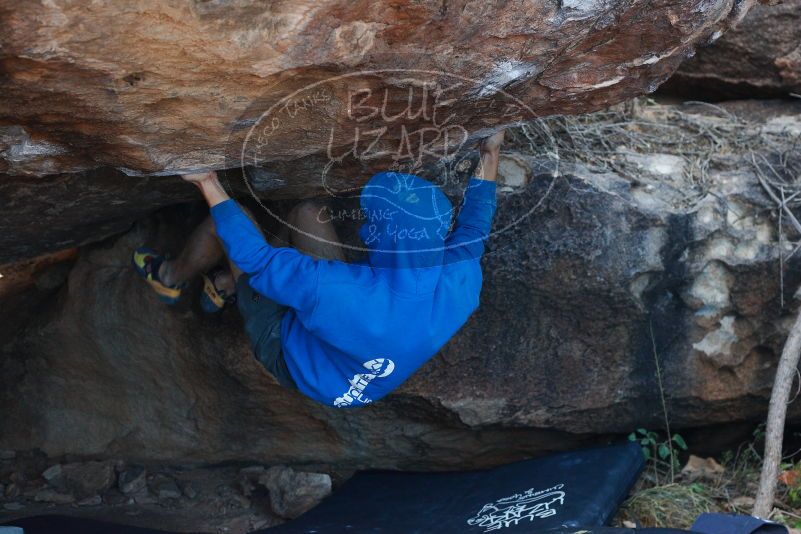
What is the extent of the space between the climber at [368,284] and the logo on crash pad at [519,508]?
646 millimetres

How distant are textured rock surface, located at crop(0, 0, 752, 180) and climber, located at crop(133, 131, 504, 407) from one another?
0.88 ft

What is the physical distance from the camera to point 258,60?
224 cm

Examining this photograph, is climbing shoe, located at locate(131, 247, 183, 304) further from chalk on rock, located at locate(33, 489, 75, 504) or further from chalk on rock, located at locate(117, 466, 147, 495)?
chalk on rock, located at locate(33, 489, 75, 504)

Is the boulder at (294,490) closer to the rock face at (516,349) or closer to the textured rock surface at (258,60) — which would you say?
the rock face at (516,349)

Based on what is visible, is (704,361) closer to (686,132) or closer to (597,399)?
(597,399)

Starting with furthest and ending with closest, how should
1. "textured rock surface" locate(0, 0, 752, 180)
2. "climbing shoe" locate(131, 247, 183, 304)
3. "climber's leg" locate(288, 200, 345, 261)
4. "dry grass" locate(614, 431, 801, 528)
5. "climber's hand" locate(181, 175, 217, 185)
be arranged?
"dry grass" locate(614, 431, 801, 528) < "climbing shoe" locate(131, 247, 183, 304) < "climber's leg" locate(288, 200, 345, 261) < "climber's hand" locate(181, 175, 217, 185) < "textured rock surface" locate(0, 0, 752, 180)

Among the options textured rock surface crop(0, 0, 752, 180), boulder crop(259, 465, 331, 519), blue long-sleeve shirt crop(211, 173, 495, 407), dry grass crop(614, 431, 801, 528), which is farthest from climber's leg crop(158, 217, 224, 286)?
dry grass crop(614, 431, 801, 528)

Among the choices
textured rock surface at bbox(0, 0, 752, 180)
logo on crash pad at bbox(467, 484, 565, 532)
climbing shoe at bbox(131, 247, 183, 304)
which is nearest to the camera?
textured rock surface at bbox(0, 0, 752, 180)

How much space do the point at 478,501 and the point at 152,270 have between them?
149 centimetres

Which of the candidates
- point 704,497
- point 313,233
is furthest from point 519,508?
point 313,233

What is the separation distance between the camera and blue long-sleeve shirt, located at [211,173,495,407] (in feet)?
9.37

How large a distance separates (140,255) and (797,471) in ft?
9.16

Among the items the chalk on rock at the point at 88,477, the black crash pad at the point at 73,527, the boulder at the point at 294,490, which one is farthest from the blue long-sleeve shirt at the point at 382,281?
the chalk on rock at the point at 88,477

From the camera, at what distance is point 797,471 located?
401 centimetres
